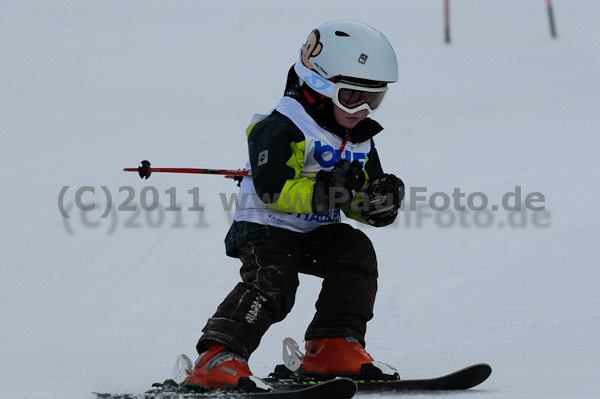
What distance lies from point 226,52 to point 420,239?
7.72 m

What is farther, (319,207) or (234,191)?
(234,191)

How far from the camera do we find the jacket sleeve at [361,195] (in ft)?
12.8

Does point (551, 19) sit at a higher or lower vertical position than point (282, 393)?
higher

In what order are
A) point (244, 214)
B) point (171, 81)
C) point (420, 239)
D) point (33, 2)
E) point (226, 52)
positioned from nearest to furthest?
point (244, 214), point (420, 239), point (171, 81), point (226, 52), point (33, 2)

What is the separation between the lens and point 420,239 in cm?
659

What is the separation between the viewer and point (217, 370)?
3.43 m

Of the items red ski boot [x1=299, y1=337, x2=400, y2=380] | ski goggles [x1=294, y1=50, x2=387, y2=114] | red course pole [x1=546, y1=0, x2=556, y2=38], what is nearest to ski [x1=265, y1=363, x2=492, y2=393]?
red ski boot [x1=299, y1=337, x2=400, y2=380]

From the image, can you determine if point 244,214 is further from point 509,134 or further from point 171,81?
point 171,81

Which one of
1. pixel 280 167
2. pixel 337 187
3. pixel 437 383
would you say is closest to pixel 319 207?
pixel 337 187

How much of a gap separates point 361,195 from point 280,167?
46 cm

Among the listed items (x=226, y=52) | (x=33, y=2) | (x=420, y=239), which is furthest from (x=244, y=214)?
(x=33, y=2)

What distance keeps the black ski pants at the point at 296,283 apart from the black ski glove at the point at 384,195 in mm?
168

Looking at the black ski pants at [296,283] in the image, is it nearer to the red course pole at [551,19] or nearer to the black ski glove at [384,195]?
the black ski glove at [384,195]

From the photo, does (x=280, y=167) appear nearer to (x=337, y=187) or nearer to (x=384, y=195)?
(x=337, y=187)
